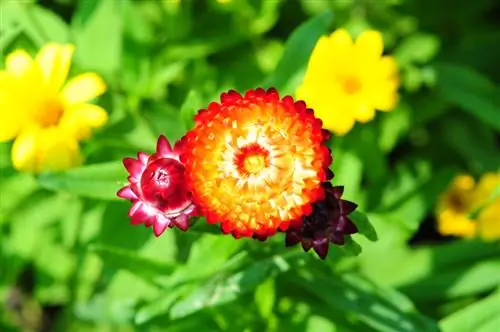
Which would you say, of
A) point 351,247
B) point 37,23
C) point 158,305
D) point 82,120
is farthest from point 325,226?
point 37,23

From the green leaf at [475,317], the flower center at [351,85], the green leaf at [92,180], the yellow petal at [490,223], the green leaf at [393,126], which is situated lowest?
the green leaf at [475,317]

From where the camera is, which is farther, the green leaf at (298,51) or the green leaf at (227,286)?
the green leaf at (298,51)

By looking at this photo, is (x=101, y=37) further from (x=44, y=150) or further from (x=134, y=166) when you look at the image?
(x=134, y=166)

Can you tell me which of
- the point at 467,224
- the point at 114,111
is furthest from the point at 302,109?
the point at 467,224

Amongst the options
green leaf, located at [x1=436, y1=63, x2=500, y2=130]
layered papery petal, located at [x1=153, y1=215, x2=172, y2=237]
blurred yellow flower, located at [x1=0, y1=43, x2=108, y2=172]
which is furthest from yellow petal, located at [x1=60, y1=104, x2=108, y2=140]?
green leaf, located at [x1=436, y1=63, x2=500, y2=130]

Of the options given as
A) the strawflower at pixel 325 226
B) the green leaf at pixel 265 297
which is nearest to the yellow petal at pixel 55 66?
the green leaf at pixel 265 297

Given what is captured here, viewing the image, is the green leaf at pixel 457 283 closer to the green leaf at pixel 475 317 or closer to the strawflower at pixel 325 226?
the green leaf at pixel 475 317

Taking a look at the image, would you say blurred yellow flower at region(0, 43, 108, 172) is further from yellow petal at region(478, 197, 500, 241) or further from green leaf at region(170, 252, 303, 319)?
yellow petal at region(478, 197, 500, 241)
